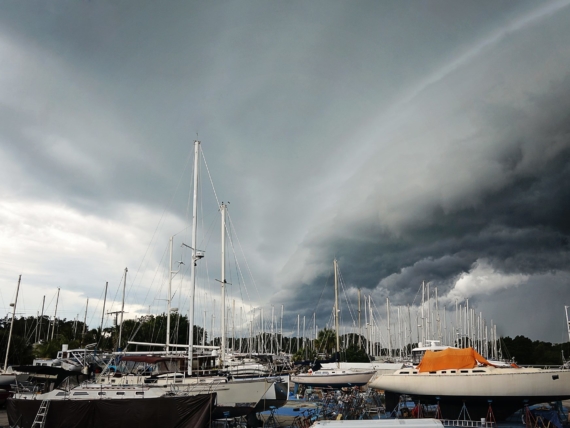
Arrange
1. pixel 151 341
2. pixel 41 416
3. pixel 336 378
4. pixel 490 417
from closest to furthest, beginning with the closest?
pixel 41 416, pixel 490 417, pixel 336 378, pixel 151 341

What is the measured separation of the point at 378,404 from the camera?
28422 mm

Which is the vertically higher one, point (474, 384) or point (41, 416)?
point (474, 384)

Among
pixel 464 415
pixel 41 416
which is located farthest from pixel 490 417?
pixel 41 416

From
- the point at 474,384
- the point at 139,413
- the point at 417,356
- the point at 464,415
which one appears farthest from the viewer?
the point at 417,356

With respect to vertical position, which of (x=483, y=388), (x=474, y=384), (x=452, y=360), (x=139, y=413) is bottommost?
(x=139, y=413)

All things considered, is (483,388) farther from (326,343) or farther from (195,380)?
(326,343)

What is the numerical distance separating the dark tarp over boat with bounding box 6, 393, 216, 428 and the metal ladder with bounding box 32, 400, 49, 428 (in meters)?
0.35

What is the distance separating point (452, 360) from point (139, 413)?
15.8 m

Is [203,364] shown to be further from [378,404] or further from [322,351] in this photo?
[322,351]

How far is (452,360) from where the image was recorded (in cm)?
2267

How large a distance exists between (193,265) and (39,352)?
125 feet

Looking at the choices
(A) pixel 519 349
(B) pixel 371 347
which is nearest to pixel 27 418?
(B) pixel 371 347

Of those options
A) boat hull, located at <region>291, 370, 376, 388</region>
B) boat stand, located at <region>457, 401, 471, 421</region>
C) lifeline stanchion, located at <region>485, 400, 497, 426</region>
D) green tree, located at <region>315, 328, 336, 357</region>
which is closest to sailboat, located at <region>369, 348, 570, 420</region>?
boat stand, located at <region>457, 401, 471, 421</region>

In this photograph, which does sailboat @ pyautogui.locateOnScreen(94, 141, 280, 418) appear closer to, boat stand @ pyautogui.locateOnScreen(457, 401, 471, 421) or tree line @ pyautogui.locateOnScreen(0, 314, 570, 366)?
tree line @ pyautogui.locateOnScreen(0, 314, 570, 366)
